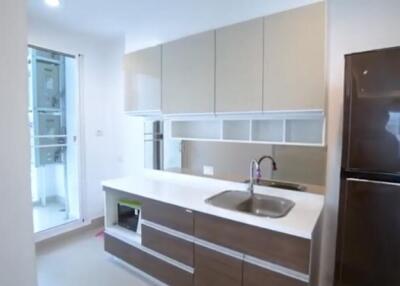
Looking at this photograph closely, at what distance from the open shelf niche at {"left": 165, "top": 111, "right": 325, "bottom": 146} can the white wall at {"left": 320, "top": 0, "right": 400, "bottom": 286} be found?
15 cm

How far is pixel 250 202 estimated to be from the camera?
212 centimetres

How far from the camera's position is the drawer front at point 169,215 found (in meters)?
1.94

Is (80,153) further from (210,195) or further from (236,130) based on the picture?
(236,130)

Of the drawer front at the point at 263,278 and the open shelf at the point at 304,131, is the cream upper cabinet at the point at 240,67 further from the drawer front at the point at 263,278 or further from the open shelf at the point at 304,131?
the drawer front at the point at 263,278

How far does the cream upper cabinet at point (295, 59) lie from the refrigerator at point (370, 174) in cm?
25

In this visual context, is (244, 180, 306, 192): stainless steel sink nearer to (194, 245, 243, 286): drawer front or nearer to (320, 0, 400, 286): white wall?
(320, 0, 400, 286): white wall

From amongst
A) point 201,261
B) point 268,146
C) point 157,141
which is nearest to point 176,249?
point 201,261

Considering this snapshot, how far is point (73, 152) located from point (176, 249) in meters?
2.24

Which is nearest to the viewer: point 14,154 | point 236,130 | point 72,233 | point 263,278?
point 14,154

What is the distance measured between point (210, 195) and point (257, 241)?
0.67 meters

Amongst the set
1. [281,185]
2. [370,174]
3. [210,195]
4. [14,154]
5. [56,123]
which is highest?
[56,123]

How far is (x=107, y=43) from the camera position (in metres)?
3.57

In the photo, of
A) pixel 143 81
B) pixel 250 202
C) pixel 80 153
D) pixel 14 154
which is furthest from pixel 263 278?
pixel 80 153

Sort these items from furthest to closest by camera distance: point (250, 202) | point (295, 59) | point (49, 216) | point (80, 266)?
point (49, 216) → point (80, 266) → point (250, 202) → point (295, 59)
